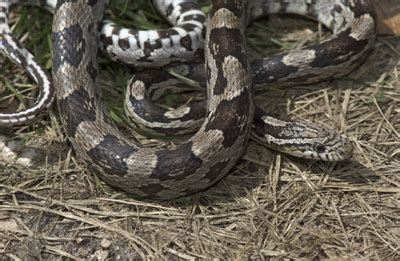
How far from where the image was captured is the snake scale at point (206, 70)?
5922 mm

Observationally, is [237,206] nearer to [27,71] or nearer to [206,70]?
[206,70]

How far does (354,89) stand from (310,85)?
505 millimetres

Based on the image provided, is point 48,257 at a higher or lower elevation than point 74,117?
lower

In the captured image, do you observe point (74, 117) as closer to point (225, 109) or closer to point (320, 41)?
point (225, 109)

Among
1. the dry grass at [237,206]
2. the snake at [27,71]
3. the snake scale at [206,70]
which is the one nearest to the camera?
the dry grass at [237,206]

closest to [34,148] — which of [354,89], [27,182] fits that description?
[27,182]

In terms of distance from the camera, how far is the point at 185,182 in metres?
5.91

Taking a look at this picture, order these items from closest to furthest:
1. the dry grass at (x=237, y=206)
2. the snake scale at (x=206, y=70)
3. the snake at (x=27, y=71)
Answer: the dry grass at (x=237, y=206) → the snake scale at (x=206, y=70) → the snake at (x=27, y=71)

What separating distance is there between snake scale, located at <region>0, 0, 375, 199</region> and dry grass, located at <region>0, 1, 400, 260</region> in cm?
26

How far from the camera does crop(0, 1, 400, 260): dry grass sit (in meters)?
5.68

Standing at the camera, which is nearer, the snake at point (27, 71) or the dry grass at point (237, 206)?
the dry grass at point (237, 206)

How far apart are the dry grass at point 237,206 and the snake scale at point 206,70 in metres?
0.26

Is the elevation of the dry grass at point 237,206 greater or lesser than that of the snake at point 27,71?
lesser

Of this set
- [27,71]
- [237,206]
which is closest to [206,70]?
[237,206]
